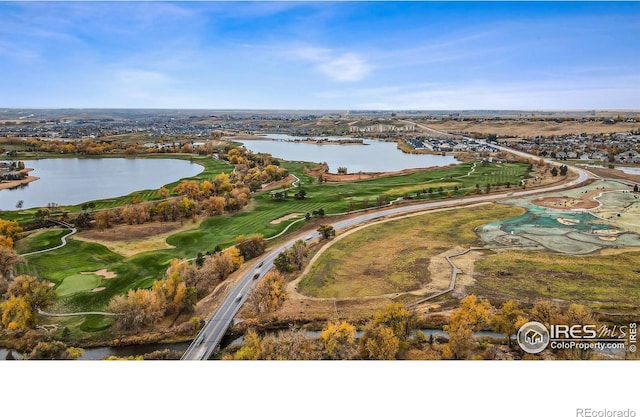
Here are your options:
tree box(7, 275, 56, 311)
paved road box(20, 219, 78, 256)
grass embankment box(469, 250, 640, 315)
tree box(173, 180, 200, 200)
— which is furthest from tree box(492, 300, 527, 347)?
tree box(173, 180, 200, 200)

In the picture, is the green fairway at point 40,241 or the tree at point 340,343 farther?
the green fairway at point 40,241

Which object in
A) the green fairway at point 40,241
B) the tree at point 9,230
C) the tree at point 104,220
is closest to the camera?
the green fairway at point 40,241

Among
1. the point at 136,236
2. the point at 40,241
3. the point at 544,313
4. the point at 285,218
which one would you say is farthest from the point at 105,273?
the point at 544,313

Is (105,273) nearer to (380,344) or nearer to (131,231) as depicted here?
(131,231)

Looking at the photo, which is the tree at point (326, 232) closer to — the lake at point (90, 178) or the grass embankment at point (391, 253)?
the grass embankment at point (391, 253)

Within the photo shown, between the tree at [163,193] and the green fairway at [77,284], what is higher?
the tree at [163,193]

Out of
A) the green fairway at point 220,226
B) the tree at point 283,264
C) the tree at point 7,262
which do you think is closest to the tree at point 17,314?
the green fairway at point 220,226

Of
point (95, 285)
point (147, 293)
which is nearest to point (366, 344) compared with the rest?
point (147, 293)
